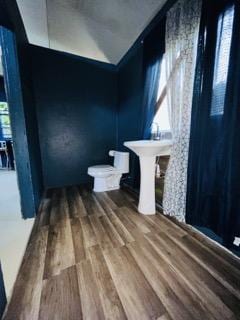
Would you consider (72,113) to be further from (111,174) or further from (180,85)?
(180,85)

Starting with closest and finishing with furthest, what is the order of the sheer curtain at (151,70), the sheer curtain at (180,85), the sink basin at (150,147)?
1. the sheer curtain at (180,85)
2. the sink basin at (150,147)
3. the sheer curtain at (151,70)

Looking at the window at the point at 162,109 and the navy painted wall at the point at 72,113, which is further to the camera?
the navy painted wall at the point at 72,113

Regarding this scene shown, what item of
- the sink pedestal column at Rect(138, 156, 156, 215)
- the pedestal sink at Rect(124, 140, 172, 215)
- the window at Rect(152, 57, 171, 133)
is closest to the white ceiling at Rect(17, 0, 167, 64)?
the window at Rect(152, 57, 171, 133)

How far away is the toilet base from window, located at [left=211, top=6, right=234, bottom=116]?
5.93ft

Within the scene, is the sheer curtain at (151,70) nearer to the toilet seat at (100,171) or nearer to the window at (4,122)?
the toilet seat at (100,171)

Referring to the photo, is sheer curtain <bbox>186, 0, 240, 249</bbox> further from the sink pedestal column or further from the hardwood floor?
the sink pedestal column

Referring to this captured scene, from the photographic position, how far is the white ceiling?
1663 mm

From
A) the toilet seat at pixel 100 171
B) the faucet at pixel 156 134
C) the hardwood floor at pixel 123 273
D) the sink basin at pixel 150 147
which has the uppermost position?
A: the faucet at pixel 156 134

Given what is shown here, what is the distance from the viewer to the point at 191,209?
1525mm

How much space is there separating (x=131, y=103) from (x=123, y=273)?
2378mm

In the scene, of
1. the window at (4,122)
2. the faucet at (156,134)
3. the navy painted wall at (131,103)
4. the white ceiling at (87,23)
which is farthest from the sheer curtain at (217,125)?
the window at (4,122)

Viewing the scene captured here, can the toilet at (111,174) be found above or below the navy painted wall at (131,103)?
below

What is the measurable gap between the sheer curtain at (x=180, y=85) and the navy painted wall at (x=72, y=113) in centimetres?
159

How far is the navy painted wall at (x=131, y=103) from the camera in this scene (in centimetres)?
239
